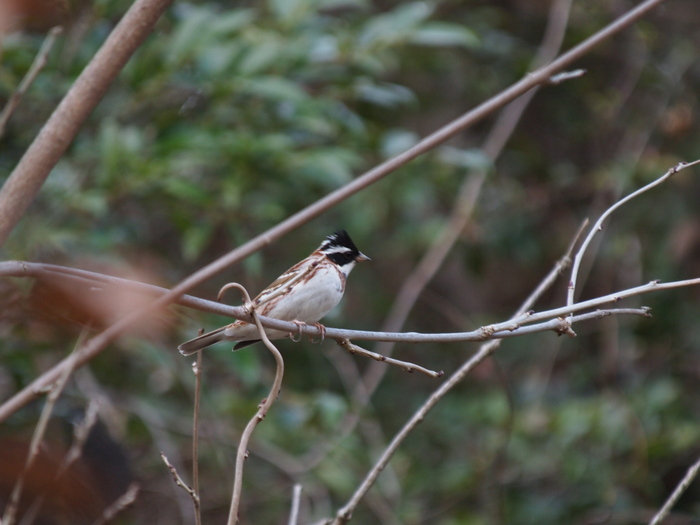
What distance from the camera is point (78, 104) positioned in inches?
78.0

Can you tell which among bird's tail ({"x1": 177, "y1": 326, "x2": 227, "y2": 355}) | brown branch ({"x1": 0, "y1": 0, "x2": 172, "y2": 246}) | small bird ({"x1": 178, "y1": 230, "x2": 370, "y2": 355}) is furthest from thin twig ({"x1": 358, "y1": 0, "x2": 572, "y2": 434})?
brown branch ({"x1": 0, "y1": 0, "x2": 172, "y2": 246})

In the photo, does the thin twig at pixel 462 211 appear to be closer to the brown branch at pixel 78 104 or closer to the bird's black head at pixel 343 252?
the bird's black head at pixel 343 252

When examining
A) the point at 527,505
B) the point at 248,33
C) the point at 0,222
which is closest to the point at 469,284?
the point at 527,505

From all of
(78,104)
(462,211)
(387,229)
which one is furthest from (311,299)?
(387,229)

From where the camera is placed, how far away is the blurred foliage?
4.23 meters

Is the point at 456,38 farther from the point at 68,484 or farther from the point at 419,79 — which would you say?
the point at 68,484

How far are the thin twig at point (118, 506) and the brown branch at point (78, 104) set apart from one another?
2.31 ft

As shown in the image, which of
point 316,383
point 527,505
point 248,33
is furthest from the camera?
point 316,383

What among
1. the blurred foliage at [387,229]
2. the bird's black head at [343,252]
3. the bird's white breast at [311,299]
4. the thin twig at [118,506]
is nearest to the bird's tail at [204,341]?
the blurred foliage at [387,229]

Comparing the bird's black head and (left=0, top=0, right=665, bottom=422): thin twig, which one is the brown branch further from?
the bird's black head

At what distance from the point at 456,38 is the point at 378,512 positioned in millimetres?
2832

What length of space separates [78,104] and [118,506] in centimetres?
97

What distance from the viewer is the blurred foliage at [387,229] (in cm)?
423

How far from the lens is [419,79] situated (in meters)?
7.46
